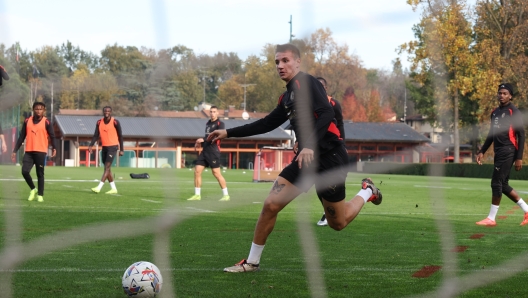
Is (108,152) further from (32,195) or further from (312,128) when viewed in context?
(312,128)

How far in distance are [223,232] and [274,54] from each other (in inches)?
156

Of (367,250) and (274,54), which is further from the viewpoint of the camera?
(367,250)

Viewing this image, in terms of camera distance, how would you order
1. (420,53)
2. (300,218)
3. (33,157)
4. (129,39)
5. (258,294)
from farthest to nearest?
1. (33,157)
2. (300,218)
3. (258,294)
4. (420,53)
5. (129,39)

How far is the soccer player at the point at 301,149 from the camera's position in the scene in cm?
579

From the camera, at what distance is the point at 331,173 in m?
6.20

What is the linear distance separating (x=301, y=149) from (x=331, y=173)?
571mm

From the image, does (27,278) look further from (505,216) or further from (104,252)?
(505,216)

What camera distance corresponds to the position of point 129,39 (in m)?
3.00

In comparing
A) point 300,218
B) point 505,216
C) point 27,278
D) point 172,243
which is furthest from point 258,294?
point 505,216

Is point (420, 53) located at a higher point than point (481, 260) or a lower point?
higher

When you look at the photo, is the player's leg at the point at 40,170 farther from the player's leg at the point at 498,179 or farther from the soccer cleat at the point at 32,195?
the player's leg at the point at 498,179

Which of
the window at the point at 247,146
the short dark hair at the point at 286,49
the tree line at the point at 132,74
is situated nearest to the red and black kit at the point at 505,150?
the short dark hair at the point at 286,49

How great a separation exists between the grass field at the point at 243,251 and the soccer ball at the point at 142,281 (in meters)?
0.11

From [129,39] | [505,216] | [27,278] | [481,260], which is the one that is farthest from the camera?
[505,216]
